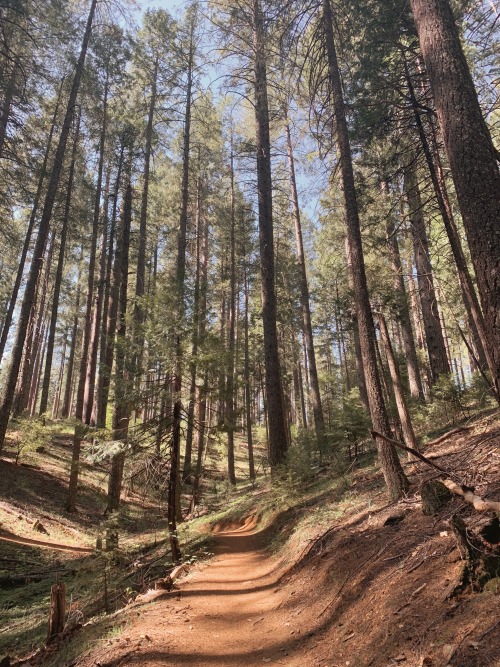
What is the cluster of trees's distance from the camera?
7008 mm

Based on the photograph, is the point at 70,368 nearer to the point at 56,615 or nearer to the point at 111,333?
the point at 111,333

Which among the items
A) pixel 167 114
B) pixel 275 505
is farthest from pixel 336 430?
pixel 167 114

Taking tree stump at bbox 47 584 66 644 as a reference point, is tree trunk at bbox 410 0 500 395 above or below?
above

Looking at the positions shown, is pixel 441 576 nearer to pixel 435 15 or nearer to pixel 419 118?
pixel 435 15

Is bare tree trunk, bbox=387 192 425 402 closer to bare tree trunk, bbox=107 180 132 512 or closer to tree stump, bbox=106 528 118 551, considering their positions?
bare tree trunk, bbox=107 180 132 512

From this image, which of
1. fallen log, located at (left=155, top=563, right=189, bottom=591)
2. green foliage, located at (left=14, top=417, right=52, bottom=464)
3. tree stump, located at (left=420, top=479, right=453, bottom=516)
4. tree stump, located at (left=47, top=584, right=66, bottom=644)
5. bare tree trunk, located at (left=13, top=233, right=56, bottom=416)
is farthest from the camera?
bare tree trunk, located at (left=13, top=233, right=56, bottom=416)

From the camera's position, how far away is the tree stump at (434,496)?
4.59 metres

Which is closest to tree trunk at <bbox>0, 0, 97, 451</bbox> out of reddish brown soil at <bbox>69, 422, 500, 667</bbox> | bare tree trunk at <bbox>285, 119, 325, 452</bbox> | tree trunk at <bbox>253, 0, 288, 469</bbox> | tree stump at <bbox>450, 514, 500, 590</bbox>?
tree trunk at <bbox>253, 0, 288, 469</bbox>

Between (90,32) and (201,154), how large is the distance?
6729 millimetres

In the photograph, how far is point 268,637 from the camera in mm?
4480

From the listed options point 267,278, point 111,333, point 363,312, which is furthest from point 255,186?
point 363,312

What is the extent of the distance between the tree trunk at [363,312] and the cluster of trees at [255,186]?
0.12 feet

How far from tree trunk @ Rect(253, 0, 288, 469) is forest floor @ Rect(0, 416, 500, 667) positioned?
13.8 ft

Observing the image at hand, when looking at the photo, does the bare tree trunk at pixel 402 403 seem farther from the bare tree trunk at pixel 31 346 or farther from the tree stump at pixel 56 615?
the bare tree trunk at pixel 31 346
